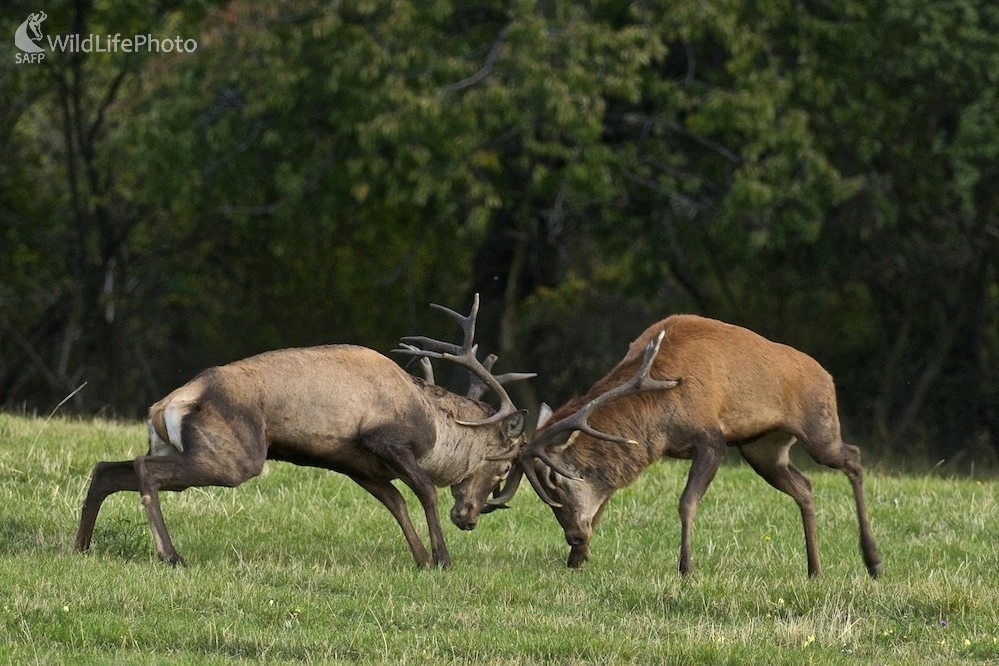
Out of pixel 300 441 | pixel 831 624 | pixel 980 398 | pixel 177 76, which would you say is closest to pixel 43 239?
pixel 177 76

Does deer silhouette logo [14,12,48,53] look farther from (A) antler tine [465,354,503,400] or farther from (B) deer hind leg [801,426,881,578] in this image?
(B) deer hind leg [801,426,881,578]

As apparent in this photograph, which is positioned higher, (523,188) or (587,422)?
(587,422)

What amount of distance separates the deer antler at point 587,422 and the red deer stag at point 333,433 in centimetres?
29

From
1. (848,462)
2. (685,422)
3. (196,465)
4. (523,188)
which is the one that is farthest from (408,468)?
(523,188)

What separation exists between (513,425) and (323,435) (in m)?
1.21

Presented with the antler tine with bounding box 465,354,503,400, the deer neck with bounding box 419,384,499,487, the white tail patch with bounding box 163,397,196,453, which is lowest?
the deer neck with bounding box 419,384,499,487

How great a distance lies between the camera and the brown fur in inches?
315

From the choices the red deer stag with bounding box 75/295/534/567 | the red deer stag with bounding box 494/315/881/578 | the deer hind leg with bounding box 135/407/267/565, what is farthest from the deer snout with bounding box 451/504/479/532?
the deer hind leg with bounding box 135/407/267/565

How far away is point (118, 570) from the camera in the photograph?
24.6 feet

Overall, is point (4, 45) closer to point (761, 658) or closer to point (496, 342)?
point (496, 342)

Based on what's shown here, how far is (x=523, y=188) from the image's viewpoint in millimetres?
18766

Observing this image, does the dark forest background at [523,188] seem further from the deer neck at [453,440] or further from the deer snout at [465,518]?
the deer snout at [465,518]

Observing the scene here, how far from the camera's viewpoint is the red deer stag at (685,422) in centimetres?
854

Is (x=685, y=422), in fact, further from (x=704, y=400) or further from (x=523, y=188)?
(x=523, y=188)
